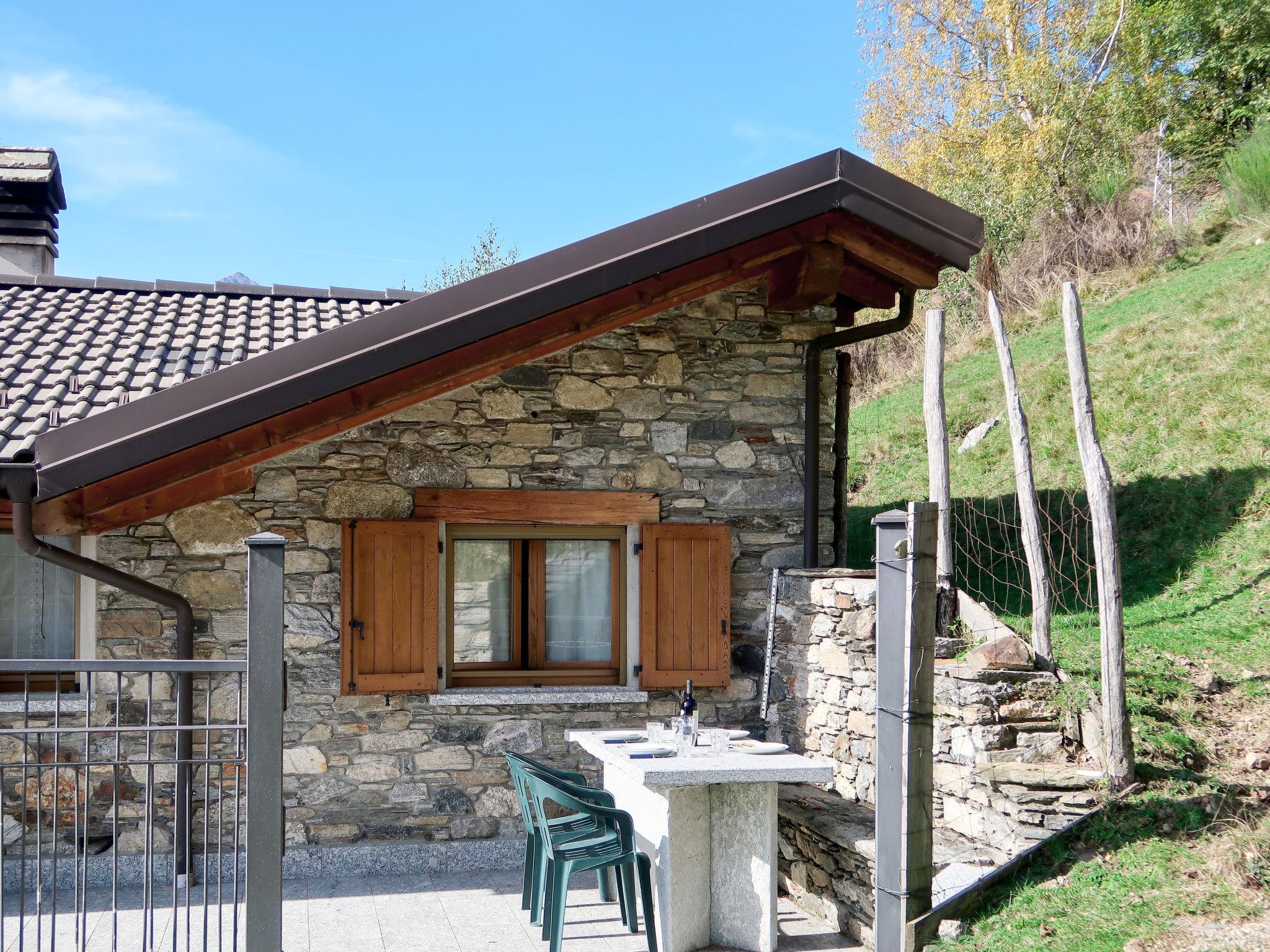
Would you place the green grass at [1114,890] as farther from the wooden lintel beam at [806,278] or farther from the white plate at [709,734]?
the wooden lintel beam at [806,278]

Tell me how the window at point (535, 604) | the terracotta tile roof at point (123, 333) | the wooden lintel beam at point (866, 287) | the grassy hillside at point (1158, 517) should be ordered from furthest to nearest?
1. the wooden lintel beam at point (866, 287)
2. the window at point (535, 604)
3. the terracotta tile roof at point (123, 333)
4. the grassy hillside at point (1158, 517)

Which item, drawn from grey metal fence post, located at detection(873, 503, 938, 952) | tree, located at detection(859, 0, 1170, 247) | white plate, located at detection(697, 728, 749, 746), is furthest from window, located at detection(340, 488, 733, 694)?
tree, located at detection(859, 0, 1170, 247)

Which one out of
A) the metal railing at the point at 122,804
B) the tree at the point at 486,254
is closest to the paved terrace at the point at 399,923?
the metal railing at the point at 122,804

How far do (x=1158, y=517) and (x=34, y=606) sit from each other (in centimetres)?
807

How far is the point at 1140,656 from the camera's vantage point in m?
5.98

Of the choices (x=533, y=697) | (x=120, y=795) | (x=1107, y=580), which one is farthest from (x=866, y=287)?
(x=120, y=795)

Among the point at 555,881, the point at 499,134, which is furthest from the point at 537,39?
the point at 555,881

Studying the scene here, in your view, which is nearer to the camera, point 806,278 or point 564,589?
point 806,278

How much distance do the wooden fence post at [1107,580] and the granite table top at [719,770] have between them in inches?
52.6

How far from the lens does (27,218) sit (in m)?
8.98

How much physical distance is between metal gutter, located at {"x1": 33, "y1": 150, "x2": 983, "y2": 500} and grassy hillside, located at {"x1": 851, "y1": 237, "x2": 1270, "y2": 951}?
Result: 2.75 metres

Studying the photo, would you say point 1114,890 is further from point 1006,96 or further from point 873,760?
point 1006,96

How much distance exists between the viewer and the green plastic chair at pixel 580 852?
4.39 metres

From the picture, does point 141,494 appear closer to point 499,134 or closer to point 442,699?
point 442,699
